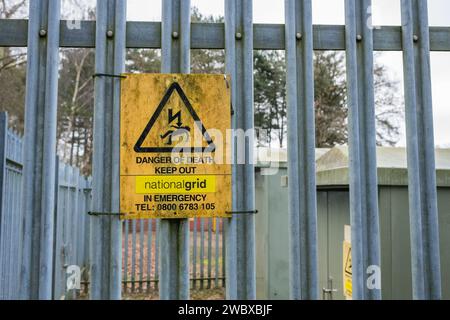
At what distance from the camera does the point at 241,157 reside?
226 cm

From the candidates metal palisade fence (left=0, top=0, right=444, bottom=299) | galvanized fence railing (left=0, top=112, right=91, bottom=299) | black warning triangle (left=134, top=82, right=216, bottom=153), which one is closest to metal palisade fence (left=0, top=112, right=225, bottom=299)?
galvanized fence railing (left=0, top=112, right=91, bottom=299)

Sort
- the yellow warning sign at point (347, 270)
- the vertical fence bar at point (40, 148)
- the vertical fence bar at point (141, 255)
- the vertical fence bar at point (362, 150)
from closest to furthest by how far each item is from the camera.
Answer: the vertical fence bar at point (40, 148), the vertical fence bar at point (362, 150), the yellow warning sign at point (347, 270), the vertical fence bar at point (141, 255)

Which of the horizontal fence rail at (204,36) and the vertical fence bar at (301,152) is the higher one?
the horizontal fence rail at (204,36)

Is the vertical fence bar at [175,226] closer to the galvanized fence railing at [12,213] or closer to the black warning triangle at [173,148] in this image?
the black warning triangle at [173,148]

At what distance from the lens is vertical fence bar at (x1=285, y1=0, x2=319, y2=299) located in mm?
2219

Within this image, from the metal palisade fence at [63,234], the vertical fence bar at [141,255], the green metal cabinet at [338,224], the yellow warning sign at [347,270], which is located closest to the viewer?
the metal palisade fence at [63,234]

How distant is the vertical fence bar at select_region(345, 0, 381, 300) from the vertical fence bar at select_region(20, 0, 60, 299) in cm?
170

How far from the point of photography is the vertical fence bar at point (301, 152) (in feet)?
7.28

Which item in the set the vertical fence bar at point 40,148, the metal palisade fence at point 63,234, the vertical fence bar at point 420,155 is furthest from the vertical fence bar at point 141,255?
the vertical fence bar at point 420,155

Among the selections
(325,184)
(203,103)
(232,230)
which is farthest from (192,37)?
(325,184)

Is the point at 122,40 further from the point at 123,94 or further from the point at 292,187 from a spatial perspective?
the point at 292,187

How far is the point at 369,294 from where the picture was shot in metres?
2.29

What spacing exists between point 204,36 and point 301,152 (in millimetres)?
879

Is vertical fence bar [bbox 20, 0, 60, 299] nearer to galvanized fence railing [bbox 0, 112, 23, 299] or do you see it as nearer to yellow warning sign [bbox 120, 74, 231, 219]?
yellow warning sign [bbox 120, 74, 231, 219]
